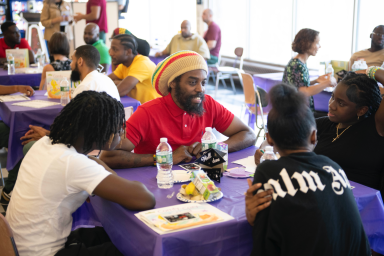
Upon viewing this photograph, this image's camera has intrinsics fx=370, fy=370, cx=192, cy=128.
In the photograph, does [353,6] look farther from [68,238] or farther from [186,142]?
[68,238]

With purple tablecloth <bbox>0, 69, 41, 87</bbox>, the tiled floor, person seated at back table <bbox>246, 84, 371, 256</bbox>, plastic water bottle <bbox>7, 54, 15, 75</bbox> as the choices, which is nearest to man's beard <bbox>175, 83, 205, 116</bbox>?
person seated at back table <bbox>246, 84, 371, 256</bbox>

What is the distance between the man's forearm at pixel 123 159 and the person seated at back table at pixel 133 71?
6.41 ft

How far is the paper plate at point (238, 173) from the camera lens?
5.91ft

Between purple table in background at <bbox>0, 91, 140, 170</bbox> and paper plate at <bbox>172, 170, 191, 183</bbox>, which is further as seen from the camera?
purple table in background at <bbox>0, 91, 140, 170</bbox>

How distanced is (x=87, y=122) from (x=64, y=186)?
275 mm

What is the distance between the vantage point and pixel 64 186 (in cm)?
141

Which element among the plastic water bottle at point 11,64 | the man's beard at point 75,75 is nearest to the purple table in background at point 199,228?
the man's beard at point 75,75

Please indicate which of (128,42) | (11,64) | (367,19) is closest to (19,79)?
(11,64)

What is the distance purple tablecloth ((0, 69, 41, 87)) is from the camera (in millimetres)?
5023

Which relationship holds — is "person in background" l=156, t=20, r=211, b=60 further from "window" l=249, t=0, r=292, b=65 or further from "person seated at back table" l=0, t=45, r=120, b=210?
"person seated at back table" l=0, t=45, r=120, b=210

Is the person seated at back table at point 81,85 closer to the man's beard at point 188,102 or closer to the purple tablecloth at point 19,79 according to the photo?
the man's beard at point 188,102

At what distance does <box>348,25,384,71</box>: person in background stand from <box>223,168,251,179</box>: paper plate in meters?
3.33

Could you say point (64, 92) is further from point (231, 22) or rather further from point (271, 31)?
point (231, 22)

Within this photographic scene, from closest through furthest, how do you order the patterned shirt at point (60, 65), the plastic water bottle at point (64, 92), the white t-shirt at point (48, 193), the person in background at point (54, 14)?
the white t-shirt at point (48, 193) → the plastic water bottle at point (64, 92) → the patterned shirt at point (60, 65) → the person in background at point (54, 14)
